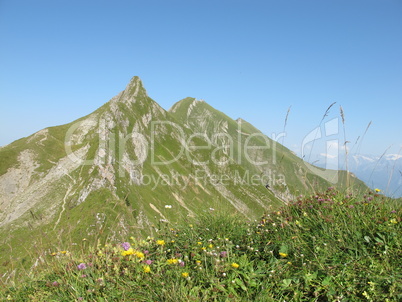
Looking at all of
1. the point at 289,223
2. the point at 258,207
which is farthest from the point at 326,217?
the point at 258,207

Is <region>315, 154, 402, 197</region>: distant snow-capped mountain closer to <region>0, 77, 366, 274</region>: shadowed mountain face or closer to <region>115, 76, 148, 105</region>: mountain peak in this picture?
<region>0, 77, 366, 274</region>: shadowed mountain face

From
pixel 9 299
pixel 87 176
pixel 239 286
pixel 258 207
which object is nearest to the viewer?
pixel 239 286

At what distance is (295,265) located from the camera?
490cm

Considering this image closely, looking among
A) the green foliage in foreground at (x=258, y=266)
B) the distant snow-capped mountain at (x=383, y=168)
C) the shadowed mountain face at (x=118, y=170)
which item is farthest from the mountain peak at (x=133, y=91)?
the green foliage in foreground at (x=258, y=266)

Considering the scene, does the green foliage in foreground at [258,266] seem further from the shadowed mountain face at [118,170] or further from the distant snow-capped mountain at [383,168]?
the shadowed mountain face at [118,170]

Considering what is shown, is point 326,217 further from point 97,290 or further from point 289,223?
point 97,290

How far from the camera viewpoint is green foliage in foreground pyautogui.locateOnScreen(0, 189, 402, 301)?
4.14 meters

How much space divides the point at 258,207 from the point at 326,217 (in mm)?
139336

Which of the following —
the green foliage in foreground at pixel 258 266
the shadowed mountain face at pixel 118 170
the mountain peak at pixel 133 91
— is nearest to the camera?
the green foliage in foreground at pixel 258 266

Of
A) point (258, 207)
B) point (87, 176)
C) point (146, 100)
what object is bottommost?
point (258, 207)

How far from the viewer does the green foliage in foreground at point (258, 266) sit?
4145mm

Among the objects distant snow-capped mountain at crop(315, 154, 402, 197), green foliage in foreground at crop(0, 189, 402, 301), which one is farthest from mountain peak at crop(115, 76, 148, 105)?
green foliage in foreground at crop(0, 189, 402, 301)

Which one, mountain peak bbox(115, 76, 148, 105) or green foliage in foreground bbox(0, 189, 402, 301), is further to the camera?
mountain peak bbox(115, 76, 148, 105)

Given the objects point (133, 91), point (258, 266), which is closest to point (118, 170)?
point (258, 266)
